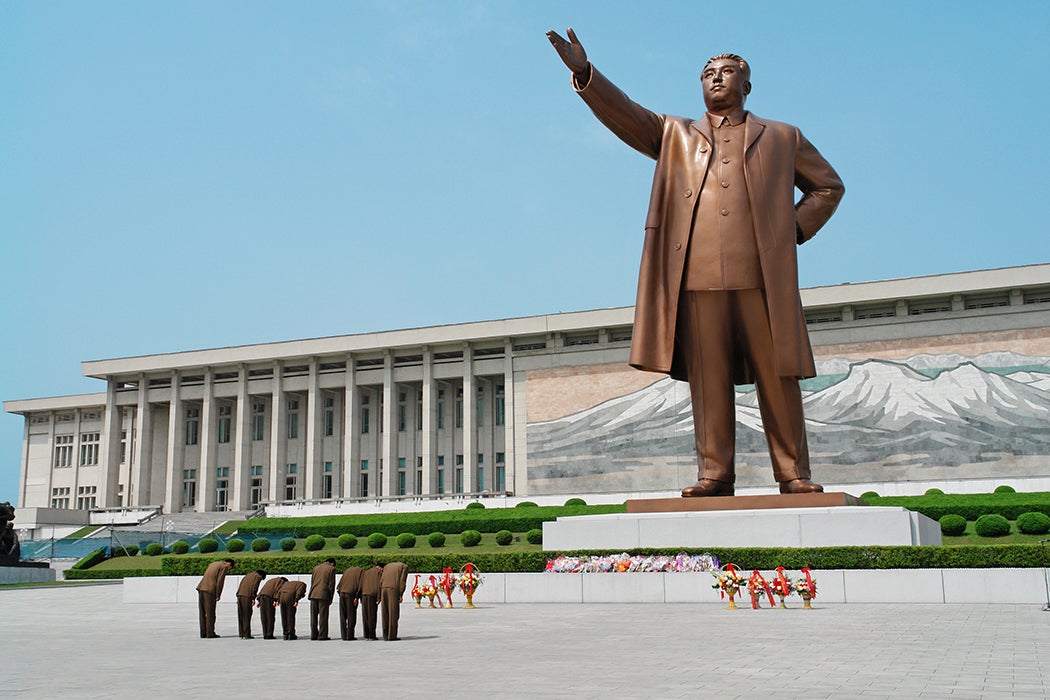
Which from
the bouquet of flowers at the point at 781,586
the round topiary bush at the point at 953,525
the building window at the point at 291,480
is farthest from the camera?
the building window at the point at 291,480

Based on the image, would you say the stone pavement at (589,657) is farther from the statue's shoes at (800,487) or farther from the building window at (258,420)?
the building window at (258,420)

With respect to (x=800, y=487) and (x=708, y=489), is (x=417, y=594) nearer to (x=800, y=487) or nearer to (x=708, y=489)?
(x=708, y=489)

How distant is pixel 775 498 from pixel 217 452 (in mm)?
37782

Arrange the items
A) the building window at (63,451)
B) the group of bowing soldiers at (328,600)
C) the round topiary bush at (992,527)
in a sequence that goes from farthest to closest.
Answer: the building window at (63,451) → the round topiary bush at (992,527) → the group of bowing soldiers at (328,600)

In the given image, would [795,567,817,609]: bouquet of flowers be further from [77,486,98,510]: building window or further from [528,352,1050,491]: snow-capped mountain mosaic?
[77,486,98,510]: building window

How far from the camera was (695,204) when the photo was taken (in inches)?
441

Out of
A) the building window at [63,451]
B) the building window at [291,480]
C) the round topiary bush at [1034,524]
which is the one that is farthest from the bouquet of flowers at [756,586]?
the building window at [63,451]

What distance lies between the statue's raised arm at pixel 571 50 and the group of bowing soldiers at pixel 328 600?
5.45 metres

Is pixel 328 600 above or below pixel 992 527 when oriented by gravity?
below

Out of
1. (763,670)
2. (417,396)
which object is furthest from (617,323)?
(763,670)

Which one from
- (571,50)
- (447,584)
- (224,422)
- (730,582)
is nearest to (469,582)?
(447,584)

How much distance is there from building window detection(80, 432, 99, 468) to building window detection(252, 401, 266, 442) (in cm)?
840

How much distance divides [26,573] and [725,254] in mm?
19018

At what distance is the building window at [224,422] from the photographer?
46000mm
